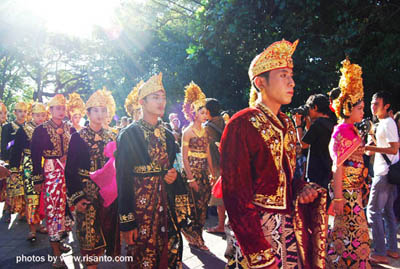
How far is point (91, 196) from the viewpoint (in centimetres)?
411

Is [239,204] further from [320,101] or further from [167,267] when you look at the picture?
[320,101]

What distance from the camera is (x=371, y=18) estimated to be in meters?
7.86

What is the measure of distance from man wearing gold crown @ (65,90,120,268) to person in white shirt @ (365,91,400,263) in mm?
3717

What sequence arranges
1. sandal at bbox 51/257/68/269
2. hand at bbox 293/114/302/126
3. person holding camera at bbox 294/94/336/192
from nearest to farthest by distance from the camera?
person holding camera at bbox 294/94/336/192 → sandal at bbox 51/257/68/269 → hand at bbox 293/114/302/126

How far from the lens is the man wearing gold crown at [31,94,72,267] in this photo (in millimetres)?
5008

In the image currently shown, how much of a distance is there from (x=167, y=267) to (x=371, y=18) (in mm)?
7828

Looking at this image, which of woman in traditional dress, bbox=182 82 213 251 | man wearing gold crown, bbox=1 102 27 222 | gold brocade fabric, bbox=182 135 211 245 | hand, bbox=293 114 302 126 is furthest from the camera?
man wearing gold crown, bbox=1 102 27 222

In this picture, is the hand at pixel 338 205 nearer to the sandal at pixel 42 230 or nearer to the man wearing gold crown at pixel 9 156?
the sandal at pixel 42 230

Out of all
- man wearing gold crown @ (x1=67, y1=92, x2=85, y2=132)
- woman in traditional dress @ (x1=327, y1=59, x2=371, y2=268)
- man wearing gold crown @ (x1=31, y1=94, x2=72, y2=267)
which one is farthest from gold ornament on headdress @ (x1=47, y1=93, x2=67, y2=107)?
woman in traditional dress @ (x1=327, y1=59, x2=371, y2=268)

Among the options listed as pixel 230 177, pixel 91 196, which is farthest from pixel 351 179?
pixel 91 196

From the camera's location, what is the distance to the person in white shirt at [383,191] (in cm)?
453

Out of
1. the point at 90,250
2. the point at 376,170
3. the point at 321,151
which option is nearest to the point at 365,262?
the point at 321,151

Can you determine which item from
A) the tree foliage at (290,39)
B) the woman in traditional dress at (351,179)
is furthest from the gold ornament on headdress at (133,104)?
the tree foliage at (290,39)

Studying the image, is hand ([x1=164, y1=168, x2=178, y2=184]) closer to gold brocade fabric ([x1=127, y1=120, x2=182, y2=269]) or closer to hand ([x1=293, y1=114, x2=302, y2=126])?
gold brocade fabric ([x1=127, y1=120, x2=182, y2=269])
